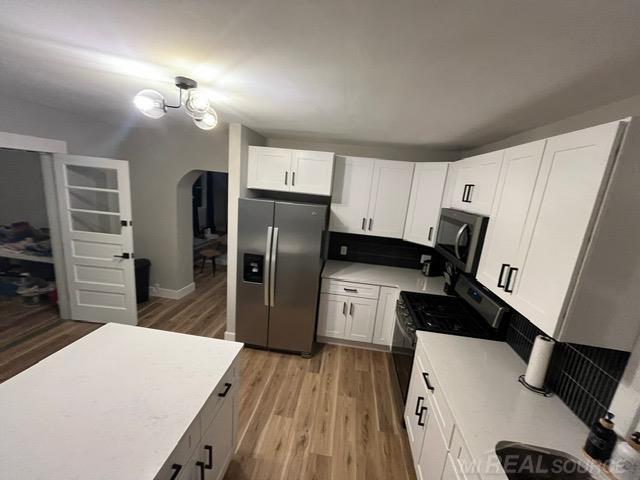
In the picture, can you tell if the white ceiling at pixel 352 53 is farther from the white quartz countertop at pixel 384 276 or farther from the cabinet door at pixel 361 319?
the cabinet door at pixel 361 319

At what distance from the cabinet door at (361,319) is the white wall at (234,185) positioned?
1353 millimetres

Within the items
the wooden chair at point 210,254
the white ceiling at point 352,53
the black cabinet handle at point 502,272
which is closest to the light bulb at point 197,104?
the white ceiling at point 352,53

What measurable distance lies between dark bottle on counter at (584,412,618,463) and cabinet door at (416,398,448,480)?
1.80ft

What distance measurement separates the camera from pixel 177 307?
11.8 feet

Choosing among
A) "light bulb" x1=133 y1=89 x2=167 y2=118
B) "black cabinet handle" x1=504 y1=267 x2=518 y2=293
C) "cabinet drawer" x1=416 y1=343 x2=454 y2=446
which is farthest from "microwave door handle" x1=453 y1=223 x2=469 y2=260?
"light bulb" x1=133 y1=89 x2=167 y2=118

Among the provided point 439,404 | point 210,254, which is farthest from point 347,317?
point 210,254

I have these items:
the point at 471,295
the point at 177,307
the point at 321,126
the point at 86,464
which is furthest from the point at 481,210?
the point at 177,307

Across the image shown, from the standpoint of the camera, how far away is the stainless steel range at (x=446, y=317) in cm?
177

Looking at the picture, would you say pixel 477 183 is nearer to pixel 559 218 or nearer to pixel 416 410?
pixel 559 218

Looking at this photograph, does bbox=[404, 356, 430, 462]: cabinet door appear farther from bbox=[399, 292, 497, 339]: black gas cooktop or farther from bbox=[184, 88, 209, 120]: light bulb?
bbox=[184, 88, 209, 120]: light bulb

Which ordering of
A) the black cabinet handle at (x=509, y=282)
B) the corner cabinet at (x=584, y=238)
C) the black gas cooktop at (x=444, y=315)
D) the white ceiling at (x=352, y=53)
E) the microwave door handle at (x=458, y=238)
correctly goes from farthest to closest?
the black gas cooktop at (x=444, y=315), the microwave door handle at (x=458, y=238), the black cabinet handle at (x=509, y=282), the corner cabinet at (x=584, y=238), the white ceiling at (x=352, y=53)

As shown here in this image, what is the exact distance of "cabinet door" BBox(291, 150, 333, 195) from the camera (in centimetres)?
267

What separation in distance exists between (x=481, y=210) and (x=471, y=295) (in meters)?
0.70

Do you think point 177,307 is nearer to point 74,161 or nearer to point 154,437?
point 74,161
